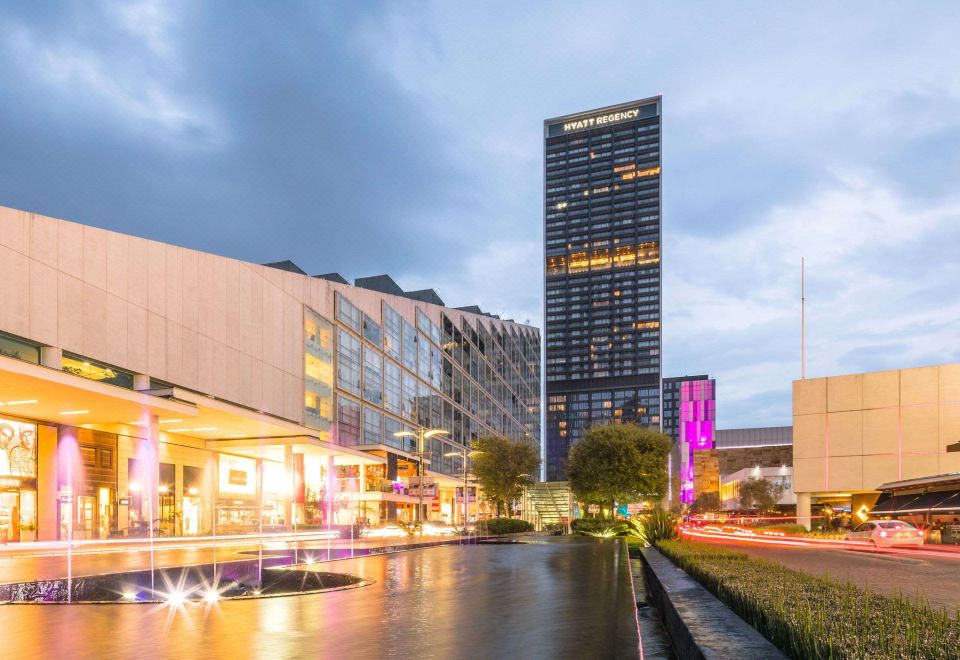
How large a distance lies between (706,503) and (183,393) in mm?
146853

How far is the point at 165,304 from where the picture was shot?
161 feet

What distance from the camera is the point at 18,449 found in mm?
39312

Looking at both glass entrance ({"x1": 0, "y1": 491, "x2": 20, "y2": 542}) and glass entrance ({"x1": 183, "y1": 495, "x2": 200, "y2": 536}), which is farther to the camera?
glass entrance ({"x1": 183, "y1": 495, "x2": 200, "y2": 536})

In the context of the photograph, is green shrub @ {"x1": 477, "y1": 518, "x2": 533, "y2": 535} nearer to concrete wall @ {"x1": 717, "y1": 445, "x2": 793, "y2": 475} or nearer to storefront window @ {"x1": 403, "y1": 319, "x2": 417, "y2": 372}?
storefront window @ {"x1": 403, "y1": 319, "x2": 417, "y2": 372}

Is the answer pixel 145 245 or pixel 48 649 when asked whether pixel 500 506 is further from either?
pixel 48 649

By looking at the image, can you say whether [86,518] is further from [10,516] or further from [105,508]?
[10,516]

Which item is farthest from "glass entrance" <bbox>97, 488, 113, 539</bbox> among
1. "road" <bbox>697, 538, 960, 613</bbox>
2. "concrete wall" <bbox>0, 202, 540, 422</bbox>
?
"road" <bbox>697, 538, 960, 613</bbox>

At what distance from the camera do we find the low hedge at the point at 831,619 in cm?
451

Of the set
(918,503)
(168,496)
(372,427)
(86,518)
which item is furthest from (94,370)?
(372,427)

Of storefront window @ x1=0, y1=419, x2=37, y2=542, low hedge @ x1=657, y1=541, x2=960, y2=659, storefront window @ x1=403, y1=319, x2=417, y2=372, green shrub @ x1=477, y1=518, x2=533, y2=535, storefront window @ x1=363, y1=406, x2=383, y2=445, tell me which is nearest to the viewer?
low hedge @ x1=657, y1=541, x2=960, y2=659

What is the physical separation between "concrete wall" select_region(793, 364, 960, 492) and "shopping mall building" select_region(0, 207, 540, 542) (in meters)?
25.8

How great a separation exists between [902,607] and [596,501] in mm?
64462

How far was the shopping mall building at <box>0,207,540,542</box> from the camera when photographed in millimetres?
38406

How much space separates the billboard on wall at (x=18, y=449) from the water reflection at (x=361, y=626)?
31.5 metres
